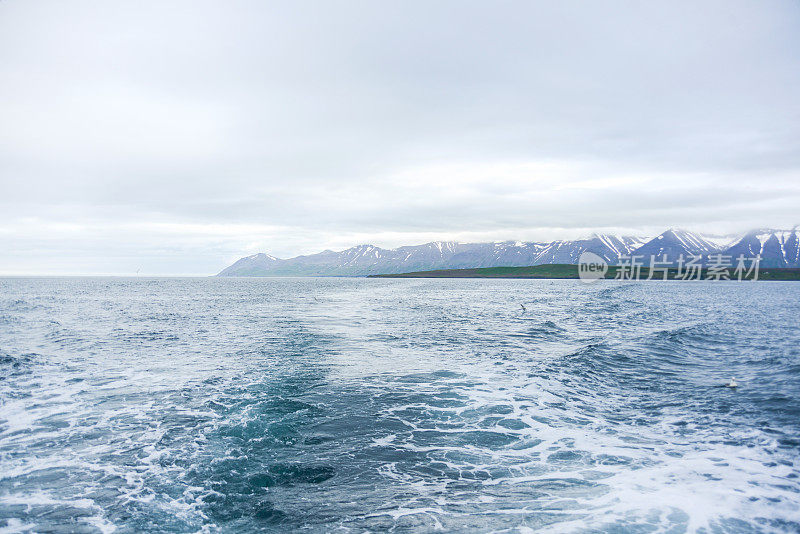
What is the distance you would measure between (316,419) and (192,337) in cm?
2540

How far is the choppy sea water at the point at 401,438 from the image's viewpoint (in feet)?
32.0

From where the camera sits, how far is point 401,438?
46.4 feet

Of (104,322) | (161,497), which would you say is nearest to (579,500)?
(161,497)

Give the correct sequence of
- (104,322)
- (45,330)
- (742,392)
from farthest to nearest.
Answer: (104,322)
(45,330)
(742,392)

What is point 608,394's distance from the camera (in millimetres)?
Answer: 19719

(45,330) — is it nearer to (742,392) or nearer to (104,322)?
(104,322)

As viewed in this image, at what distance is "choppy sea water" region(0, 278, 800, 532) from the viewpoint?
9.75 m

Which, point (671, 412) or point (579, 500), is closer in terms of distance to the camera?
point (579, 500)

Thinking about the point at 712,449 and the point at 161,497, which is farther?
the point at 712,449

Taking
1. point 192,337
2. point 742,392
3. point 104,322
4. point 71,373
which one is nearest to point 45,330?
point 104,322

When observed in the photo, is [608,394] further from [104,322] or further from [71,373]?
[104,322]

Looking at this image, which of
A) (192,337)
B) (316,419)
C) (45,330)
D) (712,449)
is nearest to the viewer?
(712,449)

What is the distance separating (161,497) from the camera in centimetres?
1059

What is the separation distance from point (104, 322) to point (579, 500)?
54.0 metres
